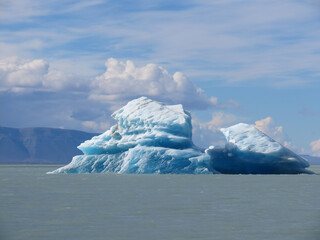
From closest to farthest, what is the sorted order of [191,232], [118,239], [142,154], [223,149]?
[118,239]
[191,232]
[142,154]
[223,149]

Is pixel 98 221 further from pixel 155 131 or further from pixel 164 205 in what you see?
pixel 155 131

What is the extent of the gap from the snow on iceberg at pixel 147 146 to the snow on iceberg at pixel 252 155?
103 inches

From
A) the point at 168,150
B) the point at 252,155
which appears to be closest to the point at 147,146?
the point at 168,150

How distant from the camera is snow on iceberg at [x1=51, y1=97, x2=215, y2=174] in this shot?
1742 inches

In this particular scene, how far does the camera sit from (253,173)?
165ft

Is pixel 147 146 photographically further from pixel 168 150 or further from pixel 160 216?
pixel 160 216

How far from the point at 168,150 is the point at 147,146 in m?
2.03

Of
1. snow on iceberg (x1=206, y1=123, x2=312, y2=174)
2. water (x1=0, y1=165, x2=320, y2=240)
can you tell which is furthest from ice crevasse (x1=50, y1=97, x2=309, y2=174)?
water (x1=0, y1=165, x2=320, y2=240)

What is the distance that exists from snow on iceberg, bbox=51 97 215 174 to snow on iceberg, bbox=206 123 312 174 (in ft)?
8.61

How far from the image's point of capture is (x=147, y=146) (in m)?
45.2

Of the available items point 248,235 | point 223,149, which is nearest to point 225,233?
point 248,235

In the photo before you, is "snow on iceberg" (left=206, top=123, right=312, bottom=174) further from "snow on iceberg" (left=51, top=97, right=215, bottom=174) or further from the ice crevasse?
"snow on iceberg" (left=51, top=97, right=215, bottom=174)

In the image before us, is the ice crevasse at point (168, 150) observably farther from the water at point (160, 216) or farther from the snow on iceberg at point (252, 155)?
the water at point (160, 216)

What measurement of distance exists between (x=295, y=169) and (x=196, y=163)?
34.7ft
